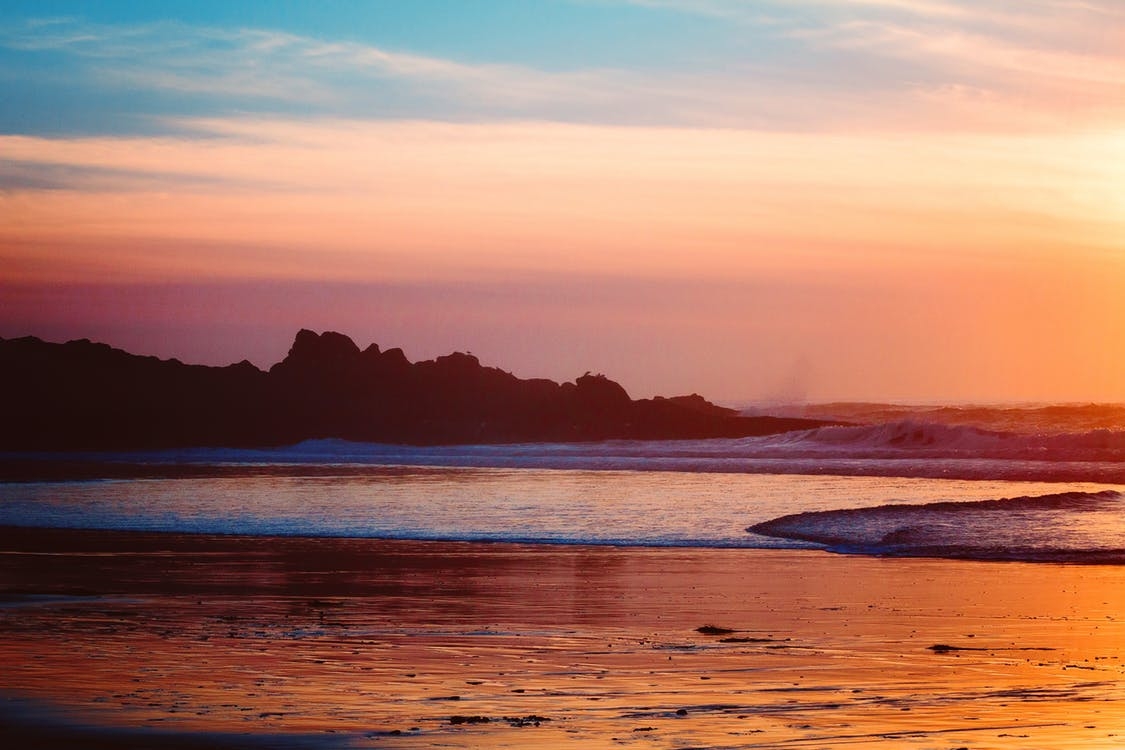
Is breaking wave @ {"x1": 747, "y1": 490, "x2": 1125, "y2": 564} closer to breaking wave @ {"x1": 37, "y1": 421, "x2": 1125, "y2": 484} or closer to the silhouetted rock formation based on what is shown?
breaking wave @ {"x1": 37, "y1": 421, "x2": 1125, "y2": 484}

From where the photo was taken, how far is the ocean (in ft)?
65.7

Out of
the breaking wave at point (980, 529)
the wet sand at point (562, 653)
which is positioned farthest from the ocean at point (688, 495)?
the wet sand at point (562, 653)

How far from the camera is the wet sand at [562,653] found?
795cm

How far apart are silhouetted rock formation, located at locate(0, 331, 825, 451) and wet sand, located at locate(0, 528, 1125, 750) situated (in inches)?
1762

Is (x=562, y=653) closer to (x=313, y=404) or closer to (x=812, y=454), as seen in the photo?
(x=812, y=454)

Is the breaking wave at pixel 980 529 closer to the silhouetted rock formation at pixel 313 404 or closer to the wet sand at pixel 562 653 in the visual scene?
the wet sand at pixel 562 653

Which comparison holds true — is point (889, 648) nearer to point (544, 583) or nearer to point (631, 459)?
point (544, 583)

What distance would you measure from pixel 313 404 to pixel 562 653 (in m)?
59.7

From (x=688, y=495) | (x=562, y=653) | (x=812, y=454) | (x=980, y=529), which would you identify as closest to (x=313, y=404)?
(x=812, y=454)

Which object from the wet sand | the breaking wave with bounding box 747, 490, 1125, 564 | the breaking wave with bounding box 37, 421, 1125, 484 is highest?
the breaking wave with bounding box 37, 421, 1125, 484

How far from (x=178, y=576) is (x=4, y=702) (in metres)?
7.34

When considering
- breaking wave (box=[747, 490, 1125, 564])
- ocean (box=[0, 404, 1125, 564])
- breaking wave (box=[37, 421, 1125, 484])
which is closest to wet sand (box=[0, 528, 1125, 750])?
breaking wave (box=[747, 490, 1125, 564])

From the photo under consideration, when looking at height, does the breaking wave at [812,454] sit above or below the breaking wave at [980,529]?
above

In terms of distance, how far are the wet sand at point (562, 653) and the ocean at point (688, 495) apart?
278 centimetres
